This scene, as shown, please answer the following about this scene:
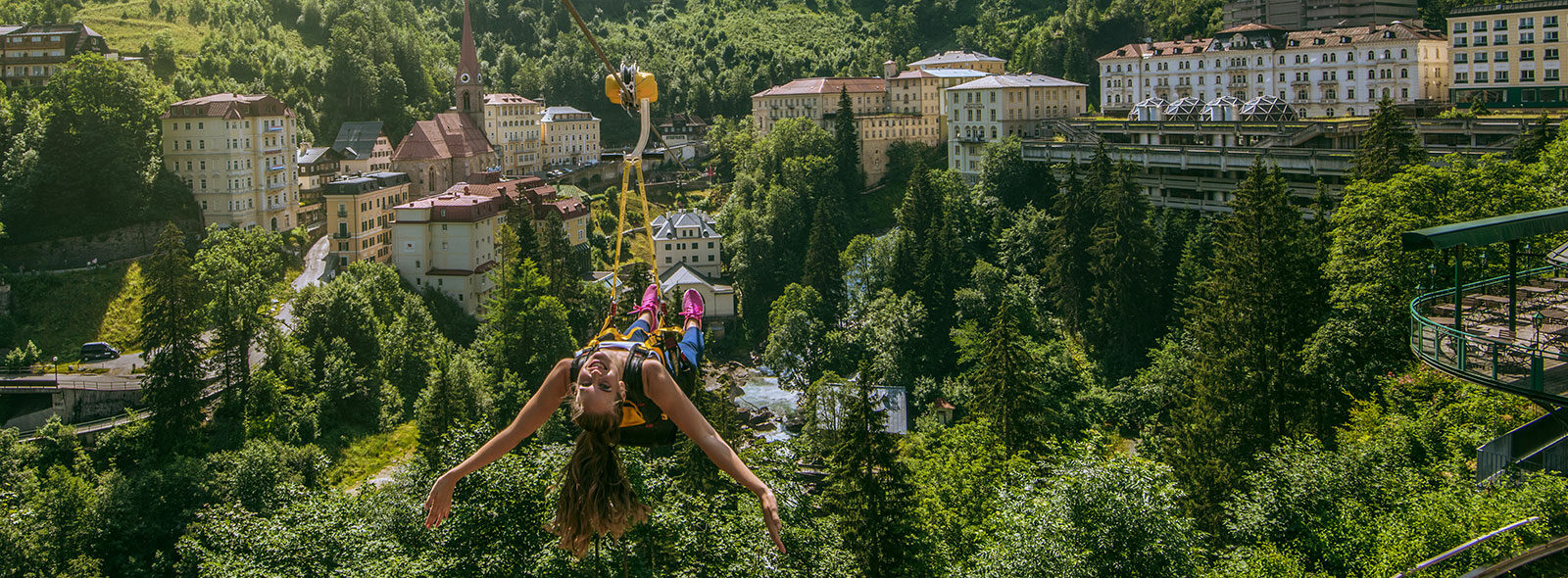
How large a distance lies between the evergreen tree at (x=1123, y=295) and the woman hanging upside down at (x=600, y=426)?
5321 centimetres

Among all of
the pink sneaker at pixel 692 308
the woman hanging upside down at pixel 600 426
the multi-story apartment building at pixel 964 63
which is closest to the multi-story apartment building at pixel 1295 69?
the multi-story apartment building at pixel 964 63

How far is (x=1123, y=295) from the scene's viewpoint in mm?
59594

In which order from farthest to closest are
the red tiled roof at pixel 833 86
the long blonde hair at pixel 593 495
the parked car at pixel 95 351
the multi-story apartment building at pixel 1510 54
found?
1. the red tiled roof at pixel 833 86
2. the multi-story apartment building at pixel 1510 54
3. the parked car at pixel 95 351
4. the long blonde hair at pixel 593 495

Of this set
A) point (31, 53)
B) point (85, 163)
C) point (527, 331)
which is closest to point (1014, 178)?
point (527, 331)

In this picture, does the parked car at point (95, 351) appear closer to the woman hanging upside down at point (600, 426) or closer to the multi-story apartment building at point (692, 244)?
the multi-story apartment building at point (692, 244)

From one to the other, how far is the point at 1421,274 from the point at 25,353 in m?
52.5

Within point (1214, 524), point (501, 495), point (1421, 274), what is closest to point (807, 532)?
point (501, 495)

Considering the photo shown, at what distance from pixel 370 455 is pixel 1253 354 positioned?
3520cm

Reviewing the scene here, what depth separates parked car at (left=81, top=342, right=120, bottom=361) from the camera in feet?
181

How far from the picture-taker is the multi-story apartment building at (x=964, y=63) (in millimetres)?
111125

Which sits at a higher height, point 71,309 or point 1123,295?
point 71,309

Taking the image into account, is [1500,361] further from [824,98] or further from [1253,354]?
[824,98]

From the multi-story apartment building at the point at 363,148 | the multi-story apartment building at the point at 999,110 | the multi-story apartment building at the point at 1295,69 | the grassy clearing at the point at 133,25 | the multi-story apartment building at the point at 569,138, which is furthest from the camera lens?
the multi-story apartment building at the point at 569,138

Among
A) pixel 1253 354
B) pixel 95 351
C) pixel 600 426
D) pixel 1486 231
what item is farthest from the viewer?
pixel 95 351
